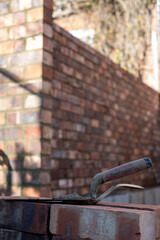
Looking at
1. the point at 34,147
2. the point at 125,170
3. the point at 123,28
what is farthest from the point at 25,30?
the point at 123,28

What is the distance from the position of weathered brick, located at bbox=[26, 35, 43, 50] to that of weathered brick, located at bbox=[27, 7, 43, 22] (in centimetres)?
19

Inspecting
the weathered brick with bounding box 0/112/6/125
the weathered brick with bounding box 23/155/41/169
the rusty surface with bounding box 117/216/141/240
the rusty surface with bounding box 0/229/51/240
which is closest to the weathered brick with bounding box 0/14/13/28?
the weathered brick with bounding box 0/112/6/125

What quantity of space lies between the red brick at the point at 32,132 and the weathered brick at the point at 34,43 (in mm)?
784

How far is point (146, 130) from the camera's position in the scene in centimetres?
676

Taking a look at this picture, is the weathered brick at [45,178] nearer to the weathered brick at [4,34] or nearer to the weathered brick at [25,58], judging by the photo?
the weathered brick at [25,58]

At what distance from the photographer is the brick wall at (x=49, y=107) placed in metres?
3.42

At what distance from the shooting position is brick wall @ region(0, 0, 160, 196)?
3.42m

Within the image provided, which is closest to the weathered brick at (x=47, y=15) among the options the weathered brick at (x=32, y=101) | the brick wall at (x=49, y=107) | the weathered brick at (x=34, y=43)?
the brick wall at (x=49, y=107)

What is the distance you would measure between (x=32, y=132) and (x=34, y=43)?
2.87ft

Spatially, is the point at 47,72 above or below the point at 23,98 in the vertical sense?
above

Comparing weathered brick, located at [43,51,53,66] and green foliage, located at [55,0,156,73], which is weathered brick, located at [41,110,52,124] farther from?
green foliage, located at [55,0,156,73]

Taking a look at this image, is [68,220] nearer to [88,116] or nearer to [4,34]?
[4,34]

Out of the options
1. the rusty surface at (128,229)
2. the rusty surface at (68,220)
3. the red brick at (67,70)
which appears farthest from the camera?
Result: the red brick at (67,70)

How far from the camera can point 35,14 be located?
3.56m
